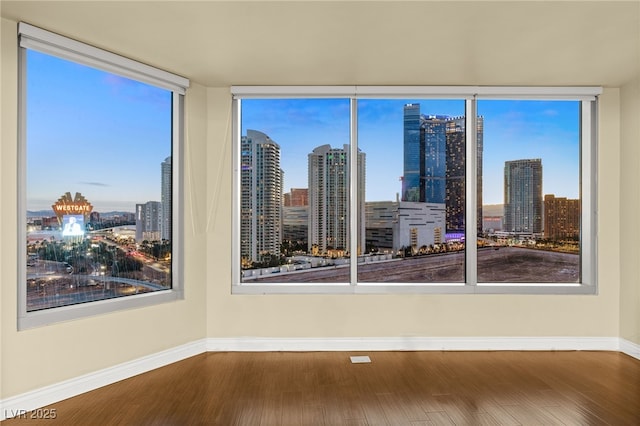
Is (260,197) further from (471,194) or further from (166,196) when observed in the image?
(471,194)

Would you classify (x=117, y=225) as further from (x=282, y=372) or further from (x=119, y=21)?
(x=282, y=372)

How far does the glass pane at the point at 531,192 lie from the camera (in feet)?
13.3

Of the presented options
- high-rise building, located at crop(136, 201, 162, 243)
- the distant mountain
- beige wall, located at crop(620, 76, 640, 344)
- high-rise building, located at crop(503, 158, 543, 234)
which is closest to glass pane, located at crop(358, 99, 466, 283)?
the distant mountain

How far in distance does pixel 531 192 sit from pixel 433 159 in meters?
1.03

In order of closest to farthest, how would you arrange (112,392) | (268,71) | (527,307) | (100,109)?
(112,392)
(100,109)
(268,71)
(527,307)

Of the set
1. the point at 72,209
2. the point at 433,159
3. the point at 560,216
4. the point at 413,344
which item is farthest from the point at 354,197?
the point at 72,209

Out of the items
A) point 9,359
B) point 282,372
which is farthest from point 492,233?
point 9,359

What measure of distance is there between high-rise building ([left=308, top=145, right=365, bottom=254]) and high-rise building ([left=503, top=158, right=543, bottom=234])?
4.71ft

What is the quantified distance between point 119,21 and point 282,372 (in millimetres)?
2767

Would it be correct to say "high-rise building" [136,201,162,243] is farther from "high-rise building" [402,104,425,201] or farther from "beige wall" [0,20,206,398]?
"high-rise building" [402,104,425,201]

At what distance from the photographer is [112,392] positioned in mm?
2959

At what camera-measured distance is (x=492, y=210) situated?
4055 millimetres

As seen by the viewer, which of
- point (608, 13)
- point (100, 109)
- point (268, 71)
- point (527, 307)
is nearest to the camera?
point (608, 13)

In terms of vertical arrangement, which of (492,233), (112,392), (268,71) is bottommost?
(112,392)
